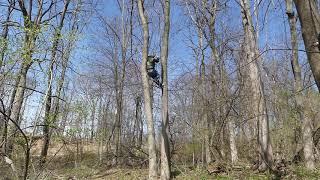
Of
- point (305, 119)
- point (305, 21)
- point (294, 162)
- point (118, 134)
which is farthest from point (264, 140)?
point (118, 134)

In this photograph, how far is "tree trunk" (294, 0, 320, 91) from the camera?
13.1 ft

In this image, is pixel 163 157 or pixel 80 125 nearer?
pixel 80 125

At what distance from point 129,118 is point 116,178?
21.5 metres

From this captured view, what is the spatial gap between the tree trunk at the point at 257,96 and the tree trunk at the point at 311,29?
7647 millimetres

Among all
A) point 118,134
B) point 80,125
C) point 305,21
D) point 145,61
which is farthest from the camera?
point 118,134

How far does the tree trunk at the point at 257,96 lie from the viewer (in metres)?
11.8

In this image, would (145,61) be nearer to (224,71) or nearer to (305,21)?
(224,71)

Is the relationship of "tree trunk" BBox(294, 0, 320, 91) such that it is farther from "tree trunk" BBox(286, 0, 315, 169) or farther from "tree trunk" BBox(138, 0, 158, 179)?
"tree trunk" BBox(286, 0, 315, 169)

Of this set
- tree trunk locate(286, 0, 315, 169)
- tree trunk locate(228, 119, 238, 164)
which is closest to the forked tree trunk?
tree trunk locate(286, 0, 315, 169)

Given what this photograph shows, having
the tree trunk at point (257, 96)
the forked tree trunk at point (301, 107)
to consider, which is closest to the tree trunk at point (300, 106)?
the forked tree trunk at point (301, 107)

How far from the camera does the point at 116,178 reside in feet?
47.0

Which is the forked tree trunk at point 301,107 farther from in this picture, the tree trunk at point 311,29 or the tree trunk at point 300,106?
the tree trunk at point 311,29

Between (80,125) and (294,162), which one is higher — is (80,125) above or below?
above

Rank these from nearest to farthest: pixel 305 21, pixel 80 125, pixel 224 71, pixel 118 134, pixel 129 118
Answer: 1. pixel 305 21
2. pixel 80 125
3. pixel 224 71
4. pixel 118 134
5. pixel 129 118
